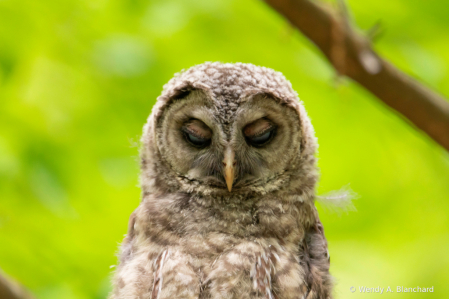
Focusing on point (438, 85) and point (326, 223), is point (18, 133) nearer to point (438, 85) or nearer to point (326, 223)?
point (326, 223)

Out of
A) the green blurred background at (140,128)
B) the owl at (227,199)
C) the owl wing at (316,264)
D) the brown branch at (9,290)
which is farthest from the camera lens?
the green blurred background at (140,128)

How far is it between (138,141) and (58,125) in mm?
526

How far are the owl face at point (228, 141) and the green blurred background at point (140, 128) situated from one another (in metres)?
0.39

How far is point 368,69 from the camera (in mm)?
2562

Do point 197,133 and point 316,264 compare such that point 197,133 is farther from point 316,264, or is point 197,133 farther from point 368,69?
point 368,69

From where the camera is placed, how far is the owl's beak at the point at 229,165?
219 centimetres

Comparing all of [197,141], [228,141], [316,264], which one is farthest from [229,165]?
[316,264]

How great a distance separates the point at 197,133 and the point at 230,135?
0.16 meters

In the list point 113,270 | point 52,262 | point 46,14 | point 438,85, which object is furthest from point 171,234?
point 438,85

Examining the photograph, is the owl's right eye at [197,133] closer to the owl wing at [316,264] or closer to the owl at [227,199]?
the owl at [227,199]

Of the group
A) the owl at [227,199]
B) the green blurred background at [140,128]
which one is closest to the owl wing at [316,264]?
the owl at [227,199]

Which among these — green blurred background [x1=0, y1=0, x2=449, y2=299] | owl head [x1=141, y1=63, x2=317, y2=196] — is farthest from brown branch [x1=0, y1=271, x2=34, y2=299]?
owl head [x1=141, y1=63, x2=317, y2=196]

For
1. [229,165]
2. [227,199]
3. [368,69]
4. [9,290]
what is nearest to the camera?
[9,290]

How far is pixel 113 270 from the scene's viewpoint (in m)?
2.47
